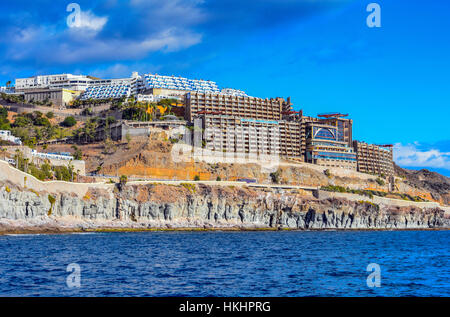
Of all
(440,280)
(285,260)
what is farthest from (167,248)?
(440,280)

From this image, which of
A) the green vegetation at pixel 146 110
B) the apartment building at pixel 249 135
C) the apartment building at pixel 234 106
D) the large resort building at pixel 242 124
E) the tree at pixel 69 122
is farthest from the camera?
the apartment building at pixel 234 106

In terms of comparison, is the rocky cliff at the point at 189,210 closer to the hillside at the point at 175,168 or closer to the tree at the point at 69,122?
the hillside at the point at 175,168

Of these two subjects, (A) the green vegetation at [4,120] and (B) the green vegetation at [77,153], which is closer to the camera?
(B) the green vegetation at [77,153]

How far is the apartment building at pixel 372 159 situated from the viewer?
603 ft

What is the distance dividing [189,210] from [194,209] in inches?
42.2

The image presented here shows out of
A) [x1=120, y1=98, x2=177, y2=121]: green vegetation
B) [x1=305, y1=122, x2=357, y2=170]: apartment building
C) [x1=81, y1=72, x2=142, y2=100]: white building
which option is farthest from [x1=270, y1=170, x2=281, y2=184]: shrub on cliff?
[x1=81, y1=72, x2=142, y2=100]: white building

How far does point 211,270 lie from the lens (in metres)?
42.5

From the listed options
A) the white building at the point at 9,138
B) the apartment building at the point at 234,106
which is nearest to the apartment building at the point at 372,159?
the apartment building at the point at 234,106

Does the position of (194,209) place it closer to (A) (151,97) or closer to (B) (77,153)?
(B) (77,153)

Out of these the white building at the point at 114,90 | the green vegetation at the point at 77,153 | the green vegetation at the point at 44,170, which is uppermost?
the white building at the point at 114,90

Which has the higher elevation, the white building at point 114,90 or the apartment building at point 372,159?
the white building at point 114,90

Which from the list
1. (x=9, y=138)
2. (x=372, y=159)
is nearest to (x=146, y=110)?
(x=9, y=138)

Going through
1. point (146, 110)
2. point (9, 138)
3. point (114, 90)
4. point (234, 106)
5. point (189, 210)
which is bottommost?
point (189, 210)
